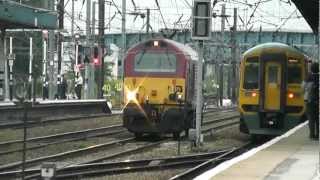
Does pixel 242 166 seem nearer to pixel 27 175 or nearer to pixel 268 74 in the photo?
pixel 27 175

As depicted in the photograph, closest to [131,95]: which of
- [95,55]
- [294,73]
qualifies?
[294,73]

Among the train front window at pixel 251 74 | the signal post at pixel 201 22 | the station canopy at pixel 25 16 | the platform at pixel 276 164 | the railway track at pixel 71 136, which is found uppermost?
the station canopy at pixel 25 16

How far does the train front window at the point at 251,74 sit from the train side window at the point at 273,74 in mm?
377

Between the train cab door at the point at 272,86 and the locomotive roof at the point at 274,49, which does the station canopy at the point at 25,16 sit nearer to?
the locomotive roof at the point at 274,49

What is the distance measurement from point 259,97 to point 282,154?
26.0 feet

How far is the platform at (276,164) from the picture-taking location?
10883mm

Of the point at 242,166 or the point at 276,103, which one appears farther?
the point at 276,103

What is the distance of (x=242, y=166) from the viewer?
12086mm

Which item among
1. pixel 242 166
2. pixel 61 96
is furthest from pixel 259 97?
pixel 61 96

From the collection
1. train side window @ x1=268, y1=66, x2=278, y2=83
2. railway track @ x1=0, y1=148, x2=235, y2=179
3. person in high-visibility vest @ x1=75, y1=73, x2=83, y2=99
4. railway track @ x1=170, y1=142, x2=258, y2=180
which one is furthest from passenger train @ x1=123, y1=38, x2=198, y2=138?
person in high-visibility vest @ x1=75, y1=73, x2=83, y2=99

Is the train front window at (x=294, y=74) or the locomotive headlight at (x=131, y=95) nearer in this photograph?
the locomotive headlight at (x=131, y=95)

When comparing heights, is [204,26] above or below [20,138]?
above

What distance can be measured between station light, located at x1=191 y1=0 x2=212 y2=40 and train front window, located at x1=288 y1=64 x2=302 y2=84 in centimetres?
522

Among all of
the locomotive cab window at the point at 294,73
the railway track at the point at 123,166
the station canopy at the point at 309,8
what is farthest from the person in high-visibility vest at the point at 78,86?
the railway track at the point at 123,166
